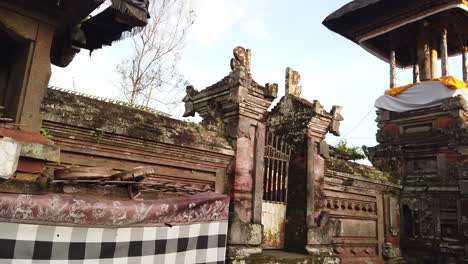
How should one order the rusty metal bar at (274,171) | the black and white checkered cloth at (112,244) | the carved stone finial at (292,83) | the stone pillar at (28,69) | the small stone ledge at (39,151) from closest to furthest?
1. the black and white checkered cloth at (112,244)
2. the small stone ledge at (39,151)
3. the stone pillar at (28,69)
4. the rusty metal bar at (274,171)
5. the carved stone finial at (292,83)

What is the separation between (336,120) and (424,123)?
6.17 meters

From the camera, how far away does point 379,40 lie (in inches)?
657

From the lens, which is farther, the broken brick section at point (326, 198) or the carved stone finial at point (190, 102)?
the broken brick section at point (326, 198)

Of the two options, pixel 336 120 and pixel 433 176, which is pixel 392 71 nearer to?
pixel 433 176

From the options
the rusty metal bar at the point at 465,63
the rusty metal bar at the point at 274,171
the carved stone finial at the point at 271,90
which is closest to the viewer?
the carved stone finial at the point at 271,90

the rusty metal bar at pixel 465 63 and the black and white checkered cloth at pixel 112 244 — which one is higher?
the rusty metal bar at pixel 465 63

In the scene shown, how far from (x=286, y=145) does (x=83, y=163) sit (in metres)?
4.56

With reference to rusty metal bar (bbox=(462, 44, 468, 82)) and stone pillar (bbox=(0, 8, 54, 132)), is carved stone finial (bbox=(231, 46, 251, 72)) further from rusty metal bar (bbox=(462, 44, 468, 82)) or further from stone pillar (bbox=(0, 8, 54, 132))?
Answer: rusty metal bar (bbox=(462, 44, 468, 82))

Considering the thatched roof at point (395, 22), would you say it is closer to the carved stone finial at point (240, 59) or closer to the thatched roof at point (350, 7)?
the thatched roof at point (350, 7)

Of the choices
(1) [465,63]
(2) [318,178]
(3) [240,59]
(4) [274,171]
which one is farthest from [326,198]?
(1) [465,63]

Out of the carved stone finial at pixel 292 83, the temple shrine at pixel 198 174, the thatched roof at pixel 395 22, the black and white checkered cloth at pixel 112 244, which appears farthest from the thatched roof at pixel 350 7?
the black and white checkered cloth at pixel 112 244

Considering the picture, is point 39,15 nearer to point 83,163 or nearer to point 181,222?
point 83,163

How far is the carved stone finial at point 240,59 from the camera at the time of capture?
6.66m

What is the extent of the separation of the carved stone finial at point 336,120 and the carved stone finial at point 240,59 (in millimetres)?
2687
